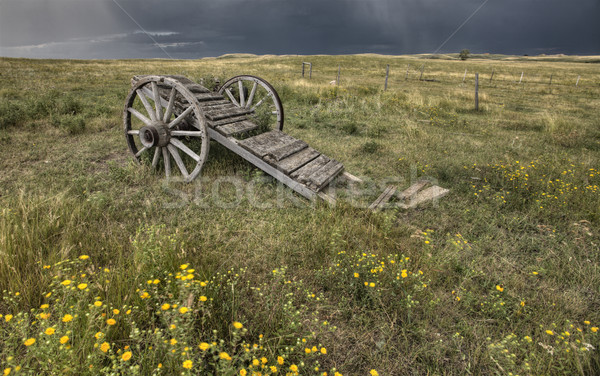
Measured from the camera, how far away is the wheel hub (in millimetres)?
4473

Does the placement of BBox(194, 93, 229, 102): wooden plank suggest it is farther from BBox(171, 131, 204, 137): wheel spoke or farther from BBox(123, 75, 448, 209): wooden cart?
BBox(171, 131, 204, 137): wheel spoke

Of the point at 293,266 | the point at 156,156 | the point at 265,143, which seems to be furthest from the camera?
the point at 156,156

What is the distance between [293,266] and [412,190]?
9.01ft

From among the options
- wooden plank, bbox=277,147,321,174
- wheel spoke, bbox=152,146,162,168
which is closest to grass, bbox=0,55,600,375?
wheel spoke, bbox=152,146,162,168

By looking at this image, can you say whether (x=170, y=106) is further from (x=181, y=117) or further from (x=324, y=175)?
(x=324, y=175)

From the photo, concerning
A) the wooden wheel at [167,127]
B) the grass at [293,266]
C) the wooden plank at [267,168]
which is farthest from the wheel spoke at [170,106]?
the grass at [293,266]

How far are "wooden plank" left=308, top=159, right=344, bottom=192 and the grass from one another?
1.11 feet

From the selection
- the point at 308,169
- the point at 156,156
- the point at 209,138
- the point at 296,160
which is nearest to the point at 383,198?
the point at 308,169

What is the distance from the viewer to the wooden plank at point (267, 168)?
13.3ft

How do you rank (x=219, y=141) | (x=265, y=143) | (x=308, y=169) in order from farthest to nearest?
(x=265, y=143), (x=219, y=141), (x=308, y=169)

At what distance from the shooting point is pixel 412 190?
4715 millimetres

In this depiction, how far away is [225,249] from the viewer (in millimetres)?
2984

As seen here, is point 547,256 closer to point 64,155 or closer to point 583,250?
point 583,250

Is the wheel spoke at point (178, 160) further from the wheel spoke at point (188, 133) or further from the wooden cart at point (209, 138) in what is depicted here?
the wheel spoke at point (188, 133)
